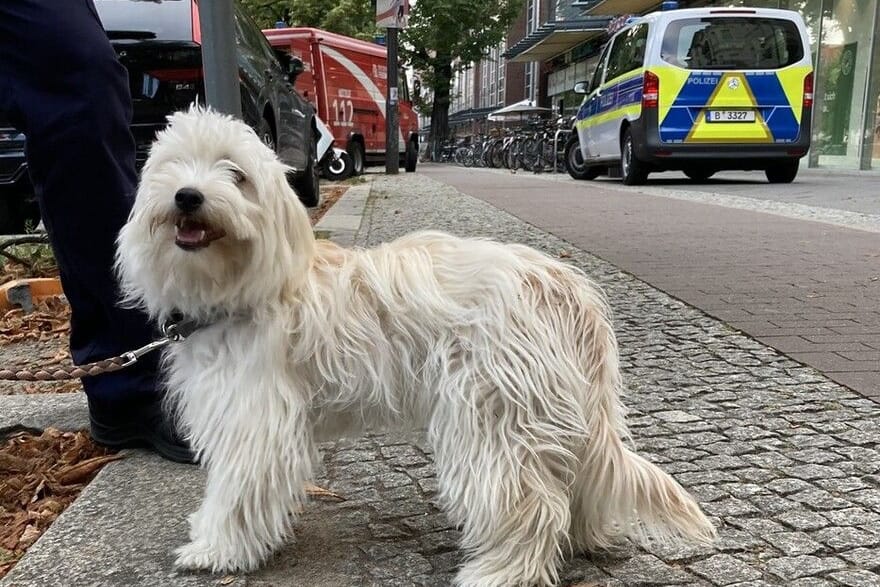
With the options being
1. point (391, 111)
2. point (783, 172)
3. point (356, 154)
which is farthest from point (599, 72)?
point (356, 154)

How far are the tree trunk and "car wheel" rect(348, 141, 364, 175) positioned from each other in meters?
23.8

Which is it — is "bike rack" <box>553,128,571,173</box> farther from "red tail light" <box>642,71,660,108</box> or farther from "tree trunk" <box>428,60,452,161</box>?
"tree trunk" <box>428,60,452,161</box>

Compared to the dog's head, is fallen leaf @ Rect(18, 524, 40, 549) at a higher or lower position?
lower

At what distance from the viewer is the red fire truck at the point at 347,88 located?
15367 millimetres

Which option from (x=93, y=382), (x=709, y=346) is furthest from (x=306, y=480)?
(x=709, y=346)

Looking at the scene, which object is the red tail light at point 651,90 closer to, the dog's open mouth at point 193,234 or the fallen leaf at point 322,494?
the fallen leaf at point 322,494

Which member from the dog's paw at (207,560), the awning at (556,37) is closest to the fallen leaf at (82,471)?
the dog's paw at (207,560)

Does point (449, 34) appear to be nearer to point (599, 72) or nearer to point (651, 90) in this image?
point (599, 72)

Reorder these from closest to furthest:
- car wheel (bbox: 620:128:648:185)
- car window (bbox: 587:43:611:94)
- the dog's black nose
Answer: the dog's black nose, car wheel (bbox: 620:128:648:185), car window (bbox: 587:43:611:94)

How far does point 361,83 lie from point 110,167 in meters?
16.2

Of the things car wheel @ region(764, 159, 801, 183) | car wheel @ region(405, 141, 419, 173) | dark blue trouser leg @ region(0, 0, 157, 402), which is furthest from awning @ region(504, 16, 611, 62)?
dark blue trouser leg @ region(0, 0, 157, 402)

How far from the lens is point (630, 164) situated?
525 inches

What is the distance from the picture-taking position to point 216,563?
1938 millimetres

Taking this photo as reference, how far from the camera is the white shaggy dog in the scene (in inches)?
70.0
